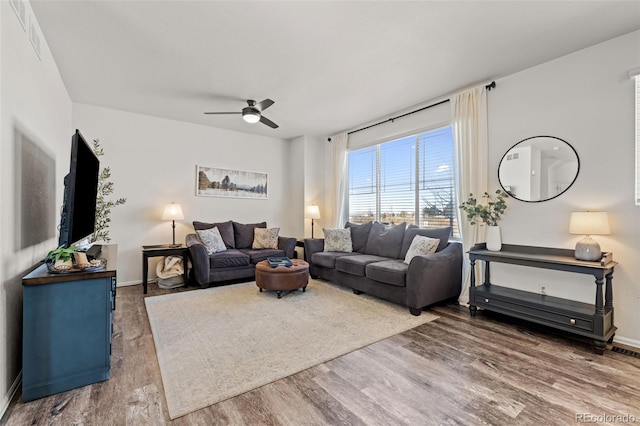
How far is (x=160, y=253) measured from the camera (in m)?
4.25

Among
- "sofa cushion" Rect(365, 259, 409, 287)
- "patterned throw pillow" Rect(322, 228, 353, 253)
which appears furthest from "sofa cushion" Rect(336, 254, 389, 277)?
"patterned throw pillow" Rect(322, 228, 353, 253)

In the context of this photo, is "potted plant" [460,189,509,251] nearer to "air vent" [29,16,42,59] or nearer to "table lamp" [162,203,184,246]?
"table lamp" [162,203,184,246]

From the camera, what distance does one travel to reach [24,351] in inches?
69.3

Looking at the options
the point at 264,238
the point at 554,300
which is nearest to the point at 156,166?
the point at 264,238

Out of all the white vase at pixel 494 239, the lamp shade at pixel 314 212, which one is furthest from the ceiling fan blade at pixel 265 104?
the white vase at pixel 494 239

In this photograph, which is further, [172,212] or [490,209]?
[172,212]

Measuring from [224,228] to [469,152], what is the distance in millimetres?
4065

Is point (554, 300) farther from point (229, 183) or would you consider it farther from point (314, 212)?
point (229, 183)

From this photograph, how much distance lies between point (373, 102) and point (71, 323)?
4.07m

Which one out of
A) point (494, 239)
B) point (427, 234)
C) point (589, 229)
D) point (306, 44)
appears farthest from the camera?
point (427, 234)

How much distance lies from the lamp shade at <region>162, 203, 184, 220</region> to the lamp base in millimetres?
5032

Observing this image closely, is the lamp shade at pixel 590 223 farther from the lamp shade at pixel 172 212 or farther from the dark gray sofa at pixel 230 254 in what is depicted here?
the lamp shade at pixel 172 212

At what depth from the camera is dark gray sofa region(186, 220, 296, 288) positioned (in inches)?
169
